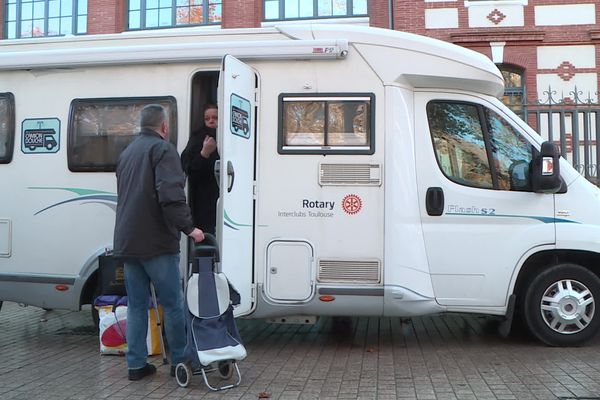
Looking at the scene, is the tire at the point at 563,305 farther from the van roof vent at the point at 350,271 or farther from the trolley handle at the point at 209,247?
the trolley handle at the point at 209,247

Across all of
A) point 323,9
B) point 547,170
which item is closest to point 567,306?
point 547,170

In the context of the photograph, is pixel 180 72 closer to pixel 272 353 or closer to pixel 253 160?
pixel 253 160

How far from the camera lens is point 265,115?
18.2 feet

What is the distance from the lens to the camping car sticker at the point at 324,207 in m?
5.41

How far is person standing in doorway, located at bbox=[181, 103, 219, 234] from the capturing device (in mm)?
5555

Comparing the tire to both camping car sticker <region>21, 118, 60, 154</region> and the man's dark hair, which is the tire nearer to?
Answer: the man's dark hair

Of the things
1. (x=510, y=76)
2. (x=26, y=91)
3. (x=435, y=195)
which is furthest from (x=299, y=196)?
(x=510, y=76)

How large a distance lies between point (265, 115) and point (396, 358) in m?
2.56

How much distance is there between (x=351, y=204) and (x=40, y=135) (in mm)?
3209

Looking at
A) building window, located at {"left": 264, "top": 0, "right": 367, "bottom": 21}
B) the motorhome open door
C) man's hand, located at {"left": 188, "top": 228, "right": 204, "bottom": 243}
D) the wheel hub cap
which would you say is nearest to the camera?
man's hand, located at {"left": 188, "top": 228, "right": 204, "bottom": 243}

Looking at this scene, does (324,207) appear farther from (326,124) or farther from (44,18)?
(44,18)

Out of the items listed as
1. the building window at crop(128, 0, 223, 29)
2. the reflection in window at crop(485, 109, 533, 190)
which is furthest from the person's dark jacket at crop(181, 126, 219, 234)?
the building window at crop(128, 0, 223, 29)

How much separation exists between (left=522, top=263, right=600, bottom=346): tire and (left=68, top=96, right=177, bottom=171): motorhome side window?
4.16m

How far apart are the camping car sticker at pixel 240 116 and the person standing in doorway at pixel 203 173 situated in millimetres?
418
